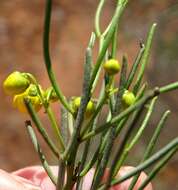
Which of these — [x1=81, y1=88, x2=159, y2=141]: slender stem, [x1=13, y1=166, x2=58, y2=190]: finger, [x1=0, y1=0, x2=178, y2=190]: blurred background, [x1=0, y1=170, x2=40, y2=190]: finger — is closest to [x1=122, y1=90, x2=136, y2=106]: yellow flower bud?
[x1=81, y1=88, x2=159, y2=141]: slender stem

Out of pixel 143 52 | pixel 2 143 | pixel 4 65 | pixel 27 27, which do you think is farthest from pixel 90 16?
pixel 143 52

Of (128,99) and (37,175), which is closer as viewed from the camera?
(128,99)

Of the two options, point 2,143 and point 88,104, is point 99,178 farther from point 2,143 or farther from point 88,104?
point 2,143

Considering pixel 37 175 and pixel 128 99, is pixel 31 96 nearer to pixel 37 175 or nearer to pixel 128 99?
pixel 128 99

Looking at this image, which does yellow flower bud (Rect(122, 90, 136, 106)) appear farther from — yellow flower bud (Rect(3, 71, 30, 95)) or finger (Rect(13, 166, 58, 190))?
finger (Rect(13, 166, 58, 190))

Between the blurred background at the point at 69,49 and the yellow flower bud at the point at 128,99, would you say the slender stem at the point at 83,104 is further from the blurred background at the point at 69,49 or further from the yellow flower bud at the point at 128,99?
the blurred background at the point at 69,49

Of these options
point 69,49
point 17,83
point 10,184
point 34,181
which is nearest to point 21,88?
point 17,83

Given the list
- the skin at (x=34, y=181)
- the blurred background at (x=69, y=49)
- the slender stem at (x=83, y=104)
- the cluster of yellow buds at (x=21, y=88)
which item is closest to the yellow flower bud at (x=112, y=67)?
Result: the slender stem at (x=83, y=104)
